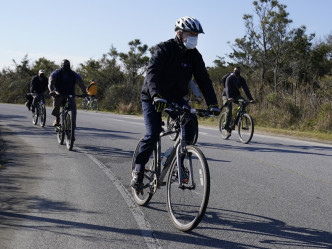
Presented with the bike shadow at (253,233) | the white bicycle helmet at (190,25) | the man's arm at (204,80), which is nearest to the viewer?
the bike shadow at (253,233)

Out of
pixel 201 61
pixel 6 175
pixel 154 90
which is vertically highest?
pixel 201 61

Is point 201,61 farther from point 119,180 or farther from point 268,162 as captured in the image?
point 268,162

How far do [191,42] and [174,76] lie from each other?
0.47 m

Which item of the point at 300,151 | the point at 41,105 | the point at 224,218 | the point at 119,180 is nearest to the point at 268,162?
the point at 300,151

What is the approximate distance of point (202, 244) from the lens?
4.21 metres

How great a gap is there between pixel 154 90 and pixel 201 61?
0.77m

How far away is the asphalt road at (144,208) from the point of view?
4344 mm

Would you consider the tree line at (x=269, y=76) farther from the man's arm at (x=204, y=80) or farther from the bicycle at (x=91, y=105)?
the man's arm at (x=204, y=80)

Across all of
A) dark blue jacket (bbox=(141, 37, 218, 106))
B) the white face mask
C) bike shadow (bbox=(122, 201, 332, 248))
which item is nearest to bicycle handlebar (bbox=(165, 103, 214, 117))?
dark blue jacket (bbox=(141, 37, 218, 106))

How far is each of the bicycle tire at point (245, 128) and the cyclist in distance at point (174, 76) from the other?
7848 mm

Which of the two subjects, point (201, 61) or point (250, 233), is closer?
point (250, 233)

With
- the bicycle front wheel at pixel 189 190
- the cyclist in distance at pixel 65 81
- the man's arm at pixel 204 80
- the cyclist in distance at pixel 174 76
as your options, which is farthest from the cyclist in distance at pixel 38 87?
the bicycle front wheel at pixel 189 190

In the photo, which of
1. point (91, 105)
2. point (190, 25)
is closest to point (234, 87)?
point (190, 25)

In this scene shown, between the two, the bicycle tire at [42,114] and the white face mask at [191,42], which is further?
the bicycle tire at [42,114]
